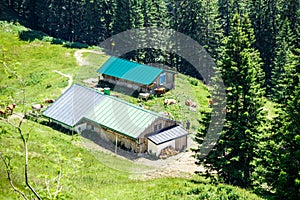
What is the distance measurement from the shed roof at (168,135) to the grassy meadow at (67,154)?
3786mm

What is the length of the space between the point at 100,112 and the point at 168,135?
26.2 feet

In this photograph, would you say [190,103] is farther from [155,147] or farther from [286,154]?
[286,154]

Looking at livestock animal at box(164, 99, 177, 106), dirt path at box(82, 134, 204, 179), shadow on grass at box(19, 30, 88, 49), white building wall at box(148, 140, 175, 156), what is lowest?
dirt path at box(82, 134, 204, 179)

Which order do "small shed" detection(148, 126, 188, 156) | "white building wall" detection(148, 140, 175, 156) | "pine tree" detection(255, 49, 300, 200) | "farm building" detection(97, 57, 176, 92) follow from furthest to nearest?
"farm building" detection(97, 57, 176, 92)
"small shed" detection(148, 126, 188, 156)
"white building wall" detection(148, 140, 175, 156)
"pine tree" detection(255, 49, 300, 200)

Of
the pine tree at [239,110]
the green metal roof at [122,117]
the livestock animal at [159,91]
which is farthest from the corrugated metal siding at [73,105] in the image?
the pine tree at [239,110]

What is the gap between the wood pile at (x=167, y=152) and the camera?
43.8 meters

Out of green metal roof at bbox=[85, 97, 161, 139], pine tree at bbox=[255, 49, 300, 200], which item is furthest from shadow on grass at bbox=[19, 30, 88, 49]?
pine tree at bbox=[255, 49, 300, 200]

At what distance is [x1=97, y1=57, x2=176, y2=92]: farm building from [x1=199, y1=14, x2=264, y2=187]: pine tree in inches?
1090

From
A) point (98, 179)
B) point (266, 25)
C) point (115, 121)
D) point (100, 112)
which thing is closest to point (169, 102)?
point (100, 112)

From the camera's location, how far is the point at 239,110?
110ft

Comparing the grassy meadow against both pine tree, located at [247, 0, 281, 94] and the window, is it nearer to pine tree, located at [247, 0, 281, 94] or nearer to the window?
the window

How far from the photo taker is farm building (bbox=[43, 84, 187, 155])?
145 feet

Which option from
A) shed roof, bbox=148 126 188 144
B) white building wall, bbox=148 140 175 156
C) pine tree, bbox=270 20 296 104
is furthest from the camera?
pine tree, bbox=270 20 296 104

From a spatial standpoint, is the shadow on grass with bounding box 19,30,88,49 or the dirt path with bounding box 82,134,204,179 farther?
the shadow on grass with bounding box 19,30,88,49
